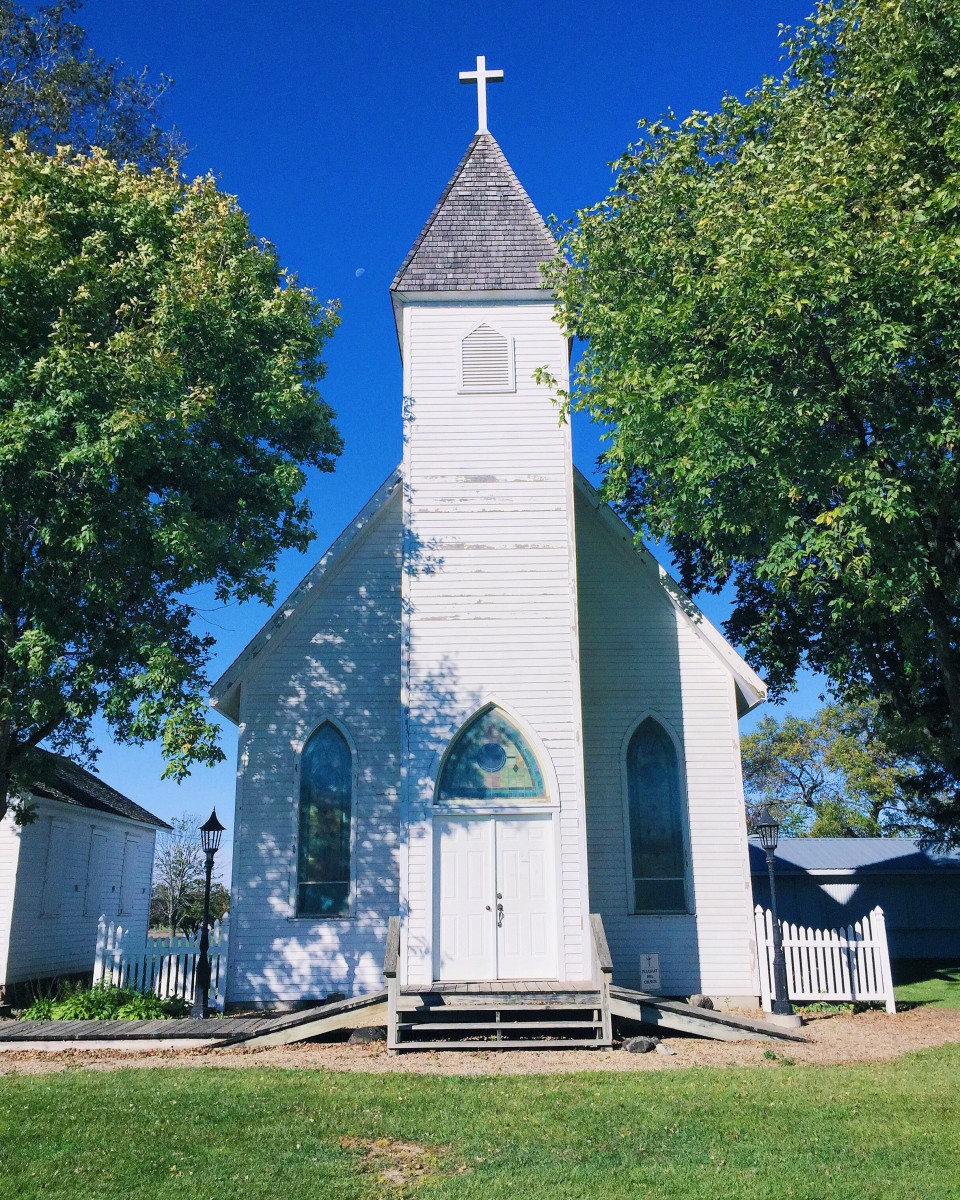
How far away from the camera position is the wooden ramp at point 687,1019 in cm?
1275

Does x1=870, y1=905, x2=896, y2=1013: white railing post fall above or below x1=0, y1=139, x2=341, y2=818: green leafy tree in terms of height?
below

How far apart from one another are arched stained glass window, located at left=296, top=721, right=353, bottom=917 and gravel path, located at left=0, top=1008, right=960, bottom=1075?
2935 mm

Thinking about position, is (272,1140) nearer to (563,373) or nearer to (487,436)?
(487,436)

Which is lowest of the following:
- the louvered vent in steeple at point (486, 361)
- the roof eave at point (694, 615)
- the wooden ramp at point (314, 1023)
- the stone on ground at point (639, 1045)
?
the stone on ground at point (639, 1045)

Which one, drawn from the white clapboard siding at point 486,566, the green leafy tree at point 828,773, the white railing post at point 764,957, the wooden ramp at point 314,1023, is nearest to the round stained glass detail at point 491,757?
the white clapboard siding at point 486,566

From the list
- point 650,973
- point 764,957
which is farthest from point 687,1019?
point 764,957

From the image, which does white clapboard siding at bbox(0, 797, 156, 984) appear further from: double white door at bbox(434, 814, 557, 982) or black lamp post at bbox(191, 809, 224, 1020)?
double white door at bbox(434, 814, 557, 982)

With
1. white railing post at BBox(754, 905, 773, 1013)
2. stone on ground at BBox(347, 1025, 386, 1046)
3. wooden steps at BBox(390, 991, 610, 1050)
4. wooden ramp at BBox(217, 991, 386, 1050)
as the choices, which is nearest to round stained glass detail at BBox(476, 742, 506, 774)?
wooden steps at BBox(390, 991, 610, 1050)

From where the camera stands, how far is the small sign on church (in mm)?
15352

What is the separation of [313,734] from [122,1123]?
825cm

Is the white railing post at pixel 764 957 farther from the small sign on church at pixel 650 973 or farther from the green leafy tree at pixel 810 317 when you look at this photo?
the green leafy tree at pixel 810 317

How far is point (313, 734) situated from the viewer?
16469 mm

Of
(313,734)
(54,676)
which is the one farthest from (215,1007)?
(54,676)

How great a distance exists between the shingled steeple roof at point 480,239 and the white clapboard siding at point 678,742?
400 cm
